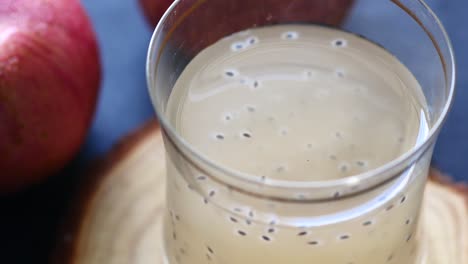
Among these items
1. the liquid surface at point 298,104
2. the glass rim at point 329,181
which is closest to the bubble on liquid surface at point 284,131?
the liquid surface at point 298,104

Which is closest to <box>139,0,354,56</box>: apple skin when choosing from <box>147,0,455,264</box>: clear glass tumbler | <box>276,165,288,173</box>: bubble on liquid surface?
<box>147,0,455,264</box>: clear glass tumbler

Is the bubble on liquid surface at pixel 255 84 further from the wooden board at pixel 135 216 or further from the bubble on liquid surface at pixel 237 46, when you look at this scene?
the wooden board at pixel 135 216

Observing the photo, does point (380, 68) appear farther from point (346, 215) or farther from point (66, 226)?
point (66, 226)

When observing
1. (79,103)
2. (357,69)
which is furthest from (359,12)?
(79,103)

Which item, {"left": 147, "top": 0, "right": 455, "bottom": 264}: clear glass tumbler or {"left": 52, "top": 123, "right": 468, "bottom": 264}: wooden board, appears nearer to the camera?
{"left": 147, "top": 0, "right": 455, "bottom": 264}: clear glass tumbler

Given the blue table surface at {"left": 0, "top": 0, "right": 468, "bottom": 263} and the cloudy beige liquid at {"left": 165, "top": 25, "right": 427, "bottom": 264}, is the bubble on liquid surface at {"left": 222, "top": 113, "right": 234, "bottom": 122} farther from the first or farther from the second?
the blue table surface at {"left": 0, "top": 0, "right": 468, "bottom": 263}

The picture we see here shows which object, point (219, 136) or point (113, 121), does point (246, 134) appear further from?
point (113, 121)
